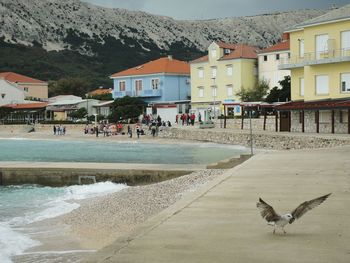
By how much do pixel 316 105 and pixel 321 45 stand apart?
15.7 ft

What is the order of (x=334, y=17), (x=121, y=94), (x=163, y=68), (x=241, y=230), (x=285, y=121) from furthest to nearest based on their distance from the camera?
(x=121, y=94)
(x=163, y=68)
(x=285, y=121)
(x=334, y=17)
(x=241, y=230)

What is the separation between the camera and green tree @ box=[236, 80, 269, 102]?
60.1 m

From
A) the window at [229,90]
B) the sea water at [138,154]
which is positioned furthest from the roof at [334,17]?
the window at [229,90]

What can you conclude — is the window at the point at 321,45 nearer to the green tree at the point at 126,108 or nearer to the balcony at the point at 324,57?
the balcony at the point at 324,57

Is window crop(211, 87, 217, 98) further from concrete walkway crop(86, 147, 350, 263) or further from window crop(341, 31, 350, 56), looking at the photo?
concrete walkway crop(86, 147, 350, 263)

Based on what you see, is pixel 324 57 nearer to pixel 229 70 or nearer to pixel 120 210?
pixel 229 70

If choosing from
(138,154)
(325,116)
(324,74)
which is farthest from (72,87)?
(325,116)

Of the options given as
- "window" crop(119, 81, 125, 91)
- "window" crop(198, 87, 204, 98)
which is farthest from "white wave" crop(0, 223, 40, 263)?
"window" crop(119, 81, 125, 91)

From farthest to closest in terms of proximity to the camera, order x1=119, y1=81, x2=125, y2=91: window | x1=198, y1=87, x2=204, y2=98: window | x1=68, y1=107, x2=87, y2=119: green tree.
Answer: x1=119, y1=81, x2=125, y2=91: window < x1=68, y1=107, x2=87, y2=119: green tree < x1=198, y1=87, x2=204, y2=98: window

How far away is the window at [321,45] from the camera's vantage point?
127ft

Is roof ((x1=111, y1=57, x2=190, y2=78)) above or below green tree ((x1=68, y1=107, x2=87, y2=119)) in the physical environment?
above

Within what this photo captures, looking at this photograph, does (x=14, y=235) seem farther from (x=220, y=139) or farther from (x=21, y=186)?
(x=220, y=139)

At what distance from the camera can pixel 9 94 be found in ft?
285

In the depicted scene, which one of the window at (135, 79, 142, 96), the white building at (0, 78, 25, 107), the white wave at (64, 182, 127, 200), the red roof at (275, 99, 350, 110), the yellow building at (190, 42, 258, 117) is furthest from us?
the white building at (0, 78, 25, 107)
